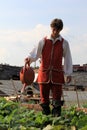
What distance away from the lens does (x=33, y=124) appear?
4.79 metres

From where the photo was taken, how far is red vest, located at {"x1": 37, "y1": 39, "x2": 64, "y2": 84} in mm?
5902

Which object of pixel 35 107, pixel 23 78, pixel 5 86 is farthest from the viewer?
pixel 5 86

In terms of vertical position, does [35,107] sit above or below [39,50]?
below

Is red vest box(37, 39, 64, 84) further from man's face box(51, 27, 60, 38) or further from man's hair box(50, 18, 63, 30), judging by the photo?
man's hair box(50, 18, 63, 30)

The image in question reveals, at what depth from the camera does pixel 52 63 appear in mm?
5926

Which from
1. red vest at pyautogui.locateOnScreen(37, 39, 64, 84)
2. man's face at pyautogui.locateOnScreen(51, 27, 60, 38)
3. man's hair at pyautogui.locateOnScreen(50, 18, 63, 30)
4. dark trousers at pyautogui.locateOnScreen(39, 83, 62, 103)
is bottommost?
dark trousers at pyautogui.locateOnScreen(39, 83, 62, 103)

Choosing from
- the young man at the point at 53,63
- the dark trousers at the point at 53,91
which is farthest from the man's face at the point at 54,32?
the dark trousers at the point at 53,91

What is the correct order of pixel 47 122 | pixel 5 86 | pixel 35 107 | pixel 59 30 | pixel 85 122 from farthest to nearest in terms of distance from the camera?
1. pixel 5 86
2. pixel 35 107
3. pixel 59 30
4. pixel 47 122
5. pixel 85 122

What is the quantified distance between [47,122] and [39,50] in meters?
1.10

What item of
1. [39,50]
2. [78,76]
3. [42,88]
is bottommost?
[42,88]

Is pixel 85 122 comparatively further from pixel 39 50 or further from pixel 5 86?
pixel 5 86

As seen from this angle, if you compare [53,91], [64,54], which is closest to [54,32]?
[64,54]

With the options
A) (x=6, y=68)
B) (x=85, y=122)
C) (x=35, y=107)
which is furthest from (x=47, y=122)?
(x=6, y=68)

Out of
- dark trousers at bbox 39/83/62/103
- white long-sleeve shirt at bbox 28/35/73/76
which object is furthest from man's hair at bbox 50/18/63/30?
dark trousers at bbox 39/83/62/103
